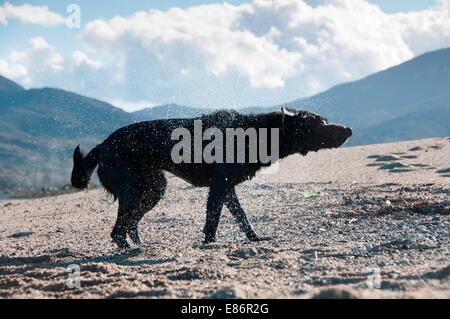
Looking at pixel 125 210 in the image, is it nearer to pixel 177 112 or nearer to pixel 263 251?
pixel 263 251

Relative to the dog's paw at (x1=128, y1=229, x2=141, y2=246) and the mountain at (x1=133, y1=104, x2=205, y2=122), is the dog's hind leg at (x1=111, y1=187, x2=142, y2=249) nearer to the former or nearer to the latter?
the dog's paw at (x1=128, y1=229, x2=141, y2=246)

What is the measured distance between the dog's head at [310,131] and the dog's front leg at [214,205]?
130cm

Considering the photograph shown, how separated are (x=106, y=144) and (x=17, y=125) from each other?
197285mm

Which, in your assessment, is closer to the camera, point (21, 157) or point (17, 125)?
point (21, 157)

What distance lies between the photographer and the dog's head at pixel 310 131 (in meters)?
8.55

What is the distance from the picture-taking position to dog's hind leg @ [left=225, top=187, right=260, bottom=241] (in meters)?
8.14

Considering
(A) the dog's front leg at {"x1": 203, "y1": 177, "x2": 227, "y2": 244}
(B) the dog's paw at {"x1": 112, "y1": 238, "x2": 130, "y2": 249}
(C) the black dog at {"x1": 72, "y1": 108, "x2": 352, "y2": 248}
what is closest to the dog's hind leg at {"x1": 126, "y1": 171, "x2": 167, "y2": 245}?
(C) the black dog at {"x1": 72, "y1": 108, "x2": 352, "y2": 248}

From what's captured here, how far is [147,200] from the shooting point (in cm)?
833

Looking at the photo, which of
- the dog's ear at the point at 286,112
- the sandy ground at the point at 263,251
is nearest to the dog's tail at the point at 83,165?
the sandy ground at the point at 263,251

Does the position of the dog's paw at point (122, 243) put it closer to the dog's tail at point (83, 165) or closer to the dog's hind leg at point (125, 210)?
the dog's hind leg at point (125, 210)

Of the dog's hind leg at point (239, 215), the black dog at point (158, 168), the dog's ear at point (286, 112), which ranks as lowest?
the dog's hind leg at point (239, 215)

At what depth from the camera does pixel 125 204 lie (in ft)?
26.1
